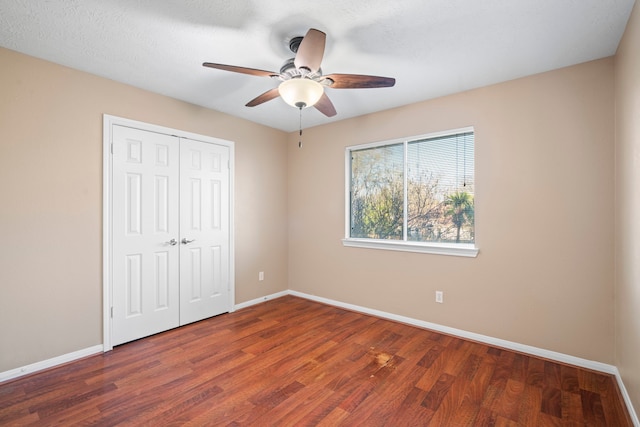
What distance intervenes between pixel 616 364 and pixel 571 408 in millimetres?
726

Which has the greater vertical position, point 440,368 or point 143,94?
point 143,94

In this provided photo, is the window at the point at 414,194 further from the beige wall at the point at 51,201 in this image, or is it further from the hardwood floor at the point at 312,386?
the beige wall at the point at 51,201

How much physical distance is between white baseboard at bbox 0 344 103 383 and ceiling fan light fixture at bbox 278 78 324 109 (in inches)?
109

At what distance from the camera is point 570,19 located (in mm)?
1902

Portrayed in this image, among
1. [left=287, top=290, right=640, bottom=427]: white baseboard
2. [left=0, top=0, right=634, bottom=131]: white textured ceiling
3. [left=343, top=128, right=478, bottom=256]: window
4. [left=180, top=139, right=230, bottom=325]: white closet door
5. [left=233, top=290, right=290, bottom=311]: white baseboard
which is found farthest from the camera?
[left=233, top=290, right=290, bottom=311]: white baseboard

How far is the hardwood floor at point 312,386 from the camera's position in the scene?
187cm

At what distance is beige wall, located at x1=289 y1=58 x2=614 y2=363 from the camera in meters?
2.38

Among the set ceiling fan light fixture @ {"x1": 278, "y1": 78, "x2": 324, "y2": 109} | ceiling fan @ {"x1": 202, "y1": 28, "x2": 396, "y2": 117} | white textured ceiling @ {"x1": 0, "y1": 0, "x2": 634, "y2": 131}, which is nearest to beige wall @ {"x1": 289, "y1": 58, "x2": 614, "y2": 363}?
white textured ceiling @ {"x1": 0, "y1": 0, "x2": 634, "y2": 131}

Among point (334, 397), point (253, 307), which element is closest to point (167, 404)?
point (334, 397)

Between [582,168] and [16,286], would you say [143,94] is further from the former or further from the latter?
[582,168]

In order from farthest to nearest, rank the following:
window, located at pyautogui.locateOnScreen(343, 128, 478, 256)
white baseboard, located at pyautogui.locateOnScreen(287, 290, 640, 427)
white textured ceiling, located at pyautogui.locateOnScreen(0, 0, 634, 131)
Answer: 1. window, located at pyautogui.locateOnScreen(343, 128, 478, 256)
2. white baseboard, located at pyautogui.locateOnScreen(287, 290, 640, 427)
3. white textured ceiling, located at pyautogui.locateOnScreen(0, 0, 634, 131)

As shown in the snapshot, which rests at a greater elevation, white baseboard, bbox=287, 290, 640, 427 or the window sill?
the window sill

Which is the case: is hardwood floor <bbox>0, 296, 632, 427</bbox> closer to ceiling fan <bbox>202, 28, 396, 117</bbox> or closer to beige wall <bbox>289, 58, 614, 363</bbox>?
beige wall <bbox>289, 58, 614, 363</bbox>

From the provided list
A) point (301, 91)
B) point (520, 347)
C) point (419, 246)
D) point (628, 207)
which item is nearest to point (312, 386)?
point (419, 246)
